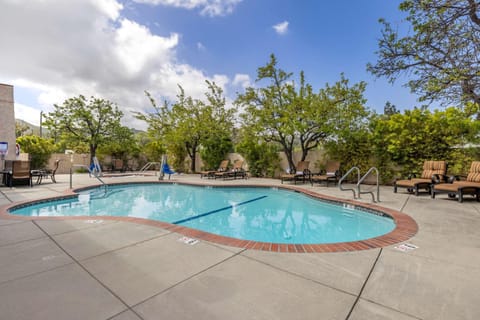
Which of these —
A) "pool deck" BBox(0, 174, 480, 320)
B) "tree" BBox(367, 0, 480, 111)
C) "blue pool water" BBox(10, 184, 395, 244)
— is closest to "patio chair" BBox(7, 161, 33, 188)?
"blue pool water" BBox(10, 184, 395, 244)

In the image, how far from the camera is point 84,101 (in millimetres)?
15242

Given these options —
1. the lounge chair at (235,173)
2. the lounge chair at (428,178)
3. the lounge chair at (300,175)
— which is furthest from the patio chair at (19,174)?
the lounge chair at (428,178)

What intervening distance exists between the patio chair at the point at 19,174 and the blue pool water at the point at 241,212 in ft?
7.36

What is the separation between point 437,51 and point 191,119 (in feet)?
39.2

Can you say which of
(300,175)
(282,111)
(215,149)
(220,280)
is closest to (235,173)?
(215,149)

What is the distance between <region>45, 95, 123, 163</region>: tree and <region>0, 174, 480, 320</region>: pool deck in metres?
14.6

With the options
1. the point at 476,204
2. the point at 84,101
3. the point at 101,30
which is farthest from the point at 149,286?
the point at 84,101

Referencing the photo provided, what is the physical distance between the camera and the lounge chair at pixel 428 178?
22.2ft

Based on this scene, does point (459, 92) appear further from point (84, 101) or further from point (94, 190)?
point (84, 101)

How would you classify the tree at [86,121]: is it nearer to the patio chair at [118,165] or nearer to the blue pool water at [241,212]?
the patio chair at [118,165]

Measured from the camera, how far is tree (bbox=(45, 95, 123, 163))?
14.8 m

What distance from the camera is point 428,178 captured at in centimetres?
A: 729

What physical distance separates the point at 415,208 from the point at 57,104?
19.8m

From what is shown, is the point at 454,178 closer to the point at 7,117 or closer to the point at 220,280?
the point at 220,280
